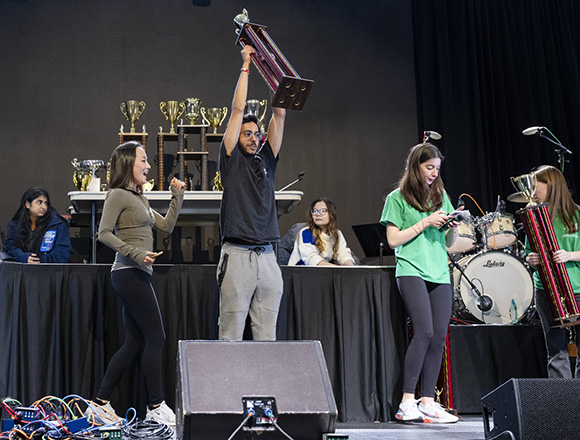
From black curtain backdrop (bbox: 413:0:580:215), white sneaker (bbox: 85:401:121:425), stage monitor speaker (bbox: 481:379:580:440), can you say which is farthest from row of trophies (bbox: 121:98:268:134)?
stage monitor speaker (bbox: 481:379:580:440)

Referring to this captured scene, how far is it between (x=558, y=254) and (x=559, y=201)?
1.19 ft

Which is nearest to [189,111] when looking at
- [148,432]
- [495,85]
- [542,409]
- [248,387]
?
[495,85]

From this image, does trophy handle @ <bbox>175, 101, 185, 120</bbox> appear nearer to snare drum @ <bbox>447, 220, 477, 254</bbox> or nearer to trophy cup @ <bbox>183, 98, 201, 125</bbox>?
trophy cup @ <bbox>183, 98, 201, 125</bbox>

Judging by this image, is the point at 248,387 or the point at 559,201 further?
the point at 559,201

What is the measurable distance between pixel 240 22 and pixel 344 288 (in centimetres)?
162

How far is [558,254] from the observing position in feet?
13.3

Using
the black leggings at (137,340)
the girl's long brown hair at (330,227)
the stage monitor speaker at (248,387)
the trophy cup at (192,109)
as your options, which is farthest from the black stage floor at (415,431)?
the trophy cup at (192,109)

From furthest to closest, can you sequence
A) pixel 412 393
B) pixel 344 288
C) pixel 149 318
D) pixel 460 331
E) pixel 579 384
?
1. pixel 460 331
2. pixel 344 288
3. pixel 412 393
4. pixel 149 318
5. pixel 579 384

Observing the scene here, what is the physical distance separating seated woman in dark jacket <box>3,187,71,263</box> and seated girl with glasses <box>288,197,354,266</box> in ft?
5.67

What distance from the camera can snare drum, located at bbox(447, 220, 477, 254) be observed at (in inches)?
212

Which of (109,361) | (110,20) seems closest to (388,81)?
(110,20)

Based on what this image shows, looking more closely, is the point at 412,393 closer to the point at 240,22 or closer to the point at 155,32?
the point at 240,22

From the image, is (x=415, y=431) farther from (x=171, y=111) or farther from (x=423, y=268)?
(x=171, y=111)

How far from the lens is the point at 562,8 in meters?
7.44
